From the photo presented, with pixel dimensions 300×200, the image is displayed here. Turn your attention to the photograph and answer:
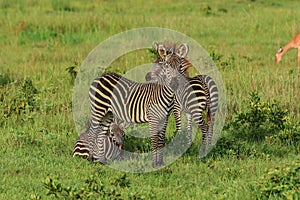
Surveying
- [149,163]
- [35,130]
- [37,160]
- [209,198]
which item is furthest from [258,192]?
[35,130]

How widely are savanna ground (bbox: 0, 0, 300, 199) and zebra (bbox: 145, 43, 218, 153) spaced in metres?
0.22

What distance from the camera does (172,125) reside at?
27.3ft

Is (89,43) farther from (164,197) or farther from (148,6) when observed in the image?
(164,197)

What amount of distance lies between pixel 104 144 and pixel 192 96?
40.3 inches

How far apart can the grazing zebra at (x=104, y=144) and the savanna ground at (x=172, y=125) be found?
0.55ft

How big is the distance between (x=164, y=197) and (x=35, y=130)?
2.64 m

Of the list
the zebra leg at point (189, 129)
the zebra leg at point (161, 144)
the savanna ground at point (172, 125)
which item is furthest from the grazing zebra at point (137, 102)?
the zebra leg at point (189, 129)

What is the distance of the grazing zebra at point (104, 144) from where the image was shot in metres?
7.08

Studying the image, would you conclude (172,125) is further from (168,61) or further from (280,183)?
(280,183)

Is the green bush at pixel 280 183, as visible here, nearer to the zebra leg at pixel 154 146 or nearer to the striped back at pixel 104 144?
the zebra leg at pixel 154 146

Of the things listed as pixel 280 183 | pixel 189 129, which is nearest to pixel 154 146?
pixel 189 129

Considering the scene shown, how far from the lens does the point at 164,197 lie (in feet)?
19.3

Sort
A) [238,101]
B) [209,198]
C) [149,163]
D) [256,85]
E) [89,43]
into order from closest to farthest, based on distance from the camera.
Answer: [209,198], [149,163], [238,101], [256,85], [89,43]

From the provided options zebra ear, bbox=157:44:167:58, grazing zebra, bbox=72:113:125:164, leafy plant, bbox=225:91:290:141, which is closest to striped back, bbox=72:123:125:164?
grazing zebra, bbox=72:113:125:164
